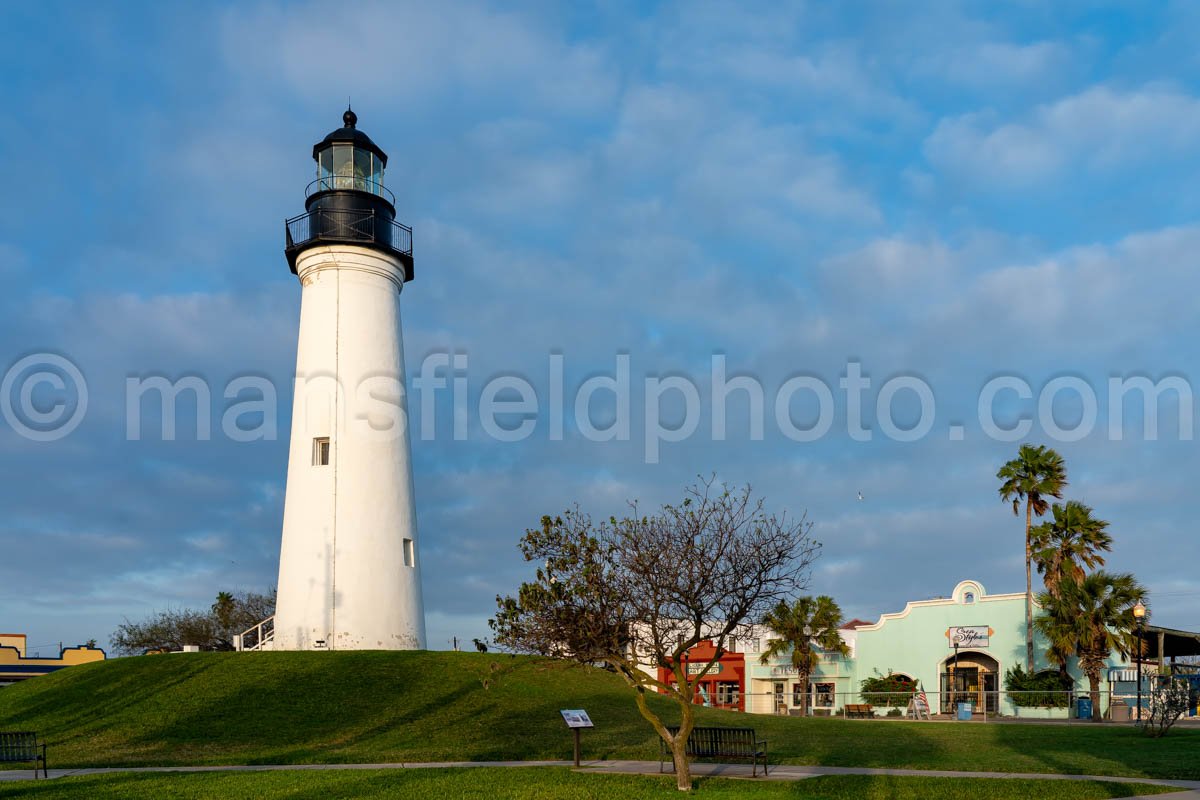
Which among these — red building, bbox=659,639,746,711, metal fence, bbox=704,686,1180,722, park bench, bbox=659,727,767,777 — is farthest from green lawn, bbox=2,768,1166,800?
red building, bbox=659,639,746,711

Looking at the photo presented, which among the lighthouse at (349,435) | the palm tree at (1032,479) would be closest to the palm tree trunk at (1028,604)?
the palm tree at (1032,479)

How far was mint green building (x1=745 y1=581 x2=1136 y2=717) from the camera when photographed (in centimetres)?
4541

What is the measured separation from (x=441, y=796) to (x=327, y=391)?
21.6 metres

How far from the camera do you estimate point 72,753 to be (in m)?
22.5

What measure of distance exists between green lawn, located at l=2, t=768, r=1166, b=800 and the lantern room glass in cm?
2258

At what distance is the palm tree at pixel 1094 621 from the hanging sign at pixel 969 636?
6.46 metres

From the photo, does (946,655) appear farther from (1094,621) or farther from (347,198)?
(347,198)

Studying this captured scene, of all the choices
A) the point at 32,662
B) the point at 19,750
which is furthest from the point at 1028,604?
the point at 32,662

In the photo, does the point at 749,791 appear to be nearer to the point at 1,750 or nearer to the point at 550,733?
the point at 550,733

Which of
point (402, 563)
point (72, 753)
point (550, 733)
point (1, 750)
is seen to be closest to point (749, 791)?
point (550, 733)

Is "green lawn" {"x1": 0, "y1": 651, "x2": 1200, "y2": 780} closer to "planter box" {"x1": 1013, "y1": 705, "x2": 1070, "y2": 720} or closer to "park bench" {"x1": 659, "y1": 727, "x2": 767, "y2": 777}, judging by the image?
"park bench" {"x1": 659, "y1": 727, "x2": 767, "y2": 777}

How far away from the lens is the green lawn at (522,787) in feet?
49.3

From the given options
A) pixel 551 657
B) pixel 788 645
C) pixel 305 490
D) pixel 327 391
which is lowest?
pixel 788 645

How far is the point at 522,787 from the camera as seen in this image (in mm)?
15992
